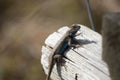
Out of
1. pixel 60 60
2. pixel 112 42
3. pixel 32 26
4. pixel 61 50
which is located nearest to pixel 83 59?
pixel 60 60

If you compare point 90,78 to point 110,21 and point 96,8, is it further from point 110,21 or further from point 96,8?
point 96,8

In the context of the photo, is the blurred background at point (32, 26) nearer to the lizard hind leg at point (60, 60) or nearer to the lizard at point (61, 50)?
the lizard at point (61, 50)

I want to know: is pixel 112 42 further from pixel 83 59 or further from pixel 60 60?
pixel 60 60

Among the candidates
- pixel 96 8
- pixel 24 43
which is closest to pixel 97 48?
pixel 96 8

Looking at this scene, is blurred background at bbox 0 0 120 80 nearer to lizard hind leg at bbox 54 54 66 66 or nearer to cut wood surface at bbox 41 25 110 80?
lizard hind leg at bbox 54 54 66 66

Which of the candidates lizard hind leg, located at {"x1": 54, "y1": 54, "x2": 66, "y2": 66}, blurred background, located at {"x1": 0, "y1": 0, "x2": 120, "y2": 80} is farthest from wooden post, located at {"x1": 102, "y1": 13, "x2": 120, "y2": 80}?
blurred background, located at {"x1": 0, "y1": 0, "x2": 120, "y2": 80}

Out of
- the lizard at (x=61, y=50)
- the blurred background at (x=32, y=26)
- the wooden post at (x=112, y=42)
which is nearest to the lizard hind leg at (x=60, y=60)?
the lizard at (x=61, y=50)
